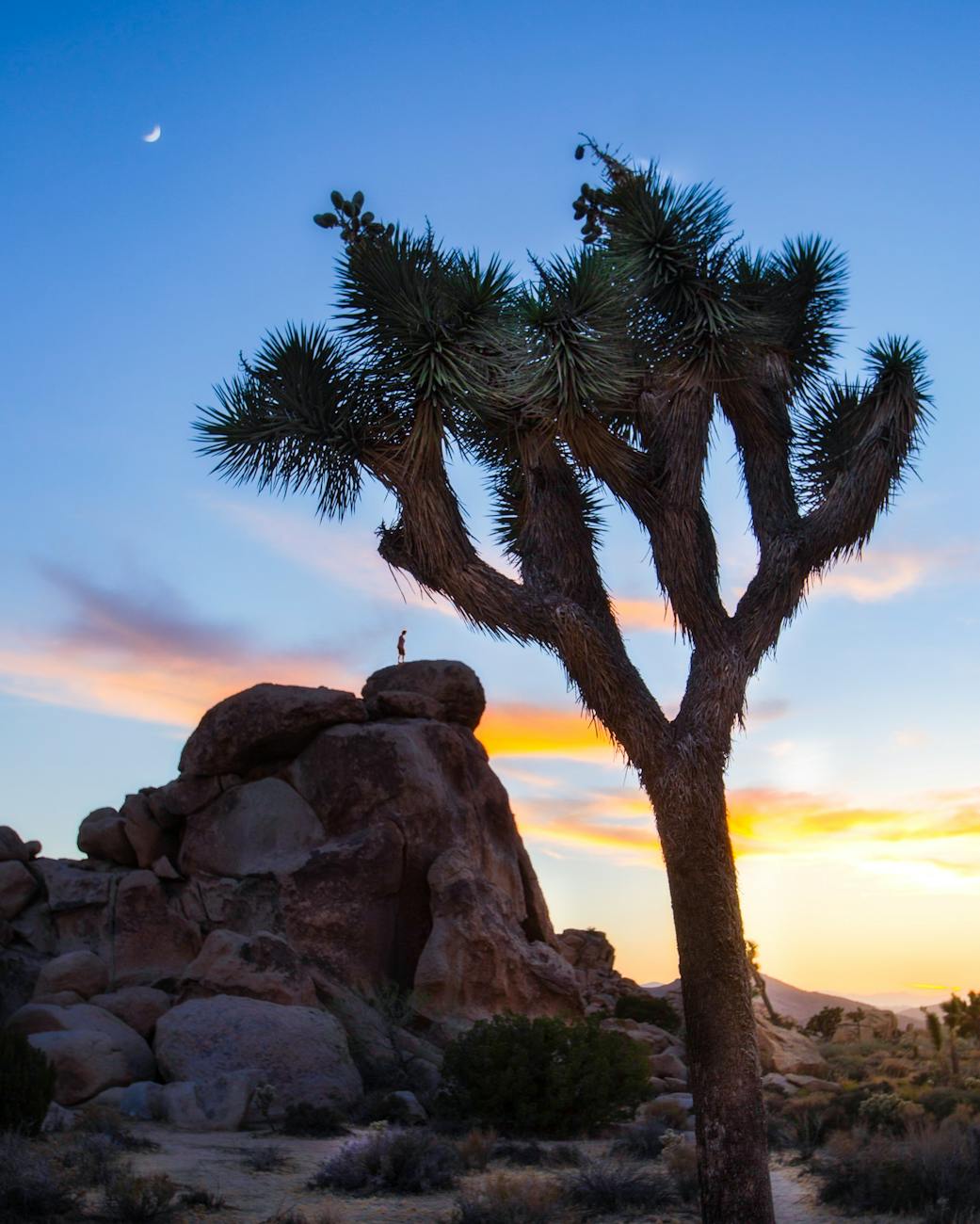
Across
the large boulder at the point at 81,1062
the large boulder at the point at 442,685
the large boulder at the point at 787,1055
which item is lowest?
the large boulder at the point at 81,1062

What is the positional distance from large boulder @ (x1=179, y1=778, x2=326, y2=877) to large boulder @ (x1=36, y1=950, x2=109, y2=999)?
3.25 m

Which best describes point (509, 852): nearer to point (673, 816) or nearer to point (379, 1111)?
point (379, 1111)

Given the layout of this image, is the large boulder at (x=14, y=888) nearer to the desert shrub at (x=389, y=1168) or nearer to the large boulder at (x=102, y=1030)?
the large boulder at (x=102, y=1030)

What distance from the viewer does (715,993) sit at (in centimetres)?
888

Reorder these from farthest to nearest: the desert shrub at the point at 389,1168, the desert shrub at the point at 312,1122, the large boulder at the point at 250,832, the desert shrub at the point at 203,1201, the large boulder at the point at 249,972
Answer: the large boulder at the point at 250,832
the large boulder at the point at 249,972
the desert shrub at the point at 312,1122
the desert shrub at the point at 389,1168
the desert shrub at the point at 203,1201

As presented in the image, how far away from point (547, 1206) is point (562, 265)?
7.75 metres

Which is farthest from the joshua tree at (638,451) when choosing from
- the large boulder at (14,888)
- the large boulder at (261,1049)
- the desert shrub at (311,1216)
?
the large boulder at (14,888)

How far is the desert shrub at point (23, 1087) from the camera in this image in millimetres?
11328

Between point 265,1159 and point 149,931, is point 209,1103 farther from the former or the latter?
A: point 149,931

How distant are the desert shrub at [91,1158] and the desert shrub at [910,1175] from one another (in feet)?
19.8

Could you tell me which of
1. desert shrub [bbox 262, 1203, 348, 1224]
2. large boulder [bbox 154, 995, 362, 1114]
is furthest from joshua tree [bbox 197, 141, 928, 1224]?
large boulder [bbox 154, 995, 362, 1114]

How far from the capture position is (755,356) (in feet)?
37.2

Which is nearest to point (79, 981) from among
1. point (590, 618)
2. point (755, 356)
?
point (590, 618)

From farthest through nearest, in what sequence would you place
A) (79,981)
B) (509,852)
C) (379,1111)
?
(509,852)
(79,981)
(379,1111)
